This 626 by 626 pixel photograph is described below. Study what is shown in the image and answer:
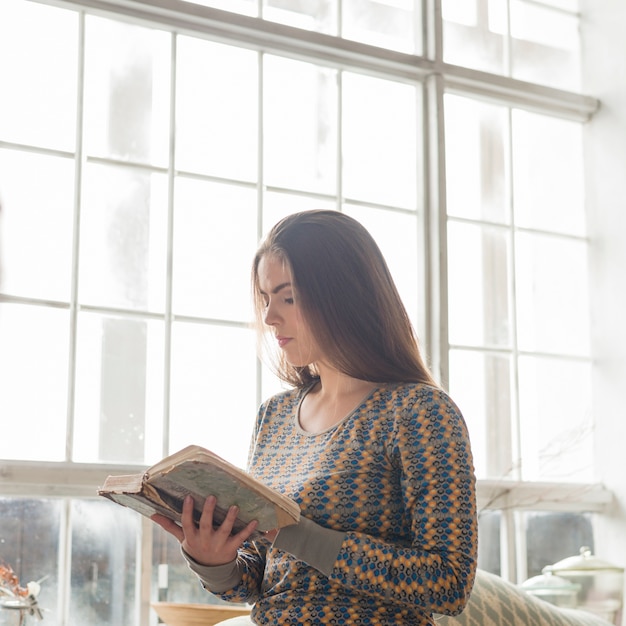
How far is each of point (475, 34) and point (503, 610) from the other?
2.61m

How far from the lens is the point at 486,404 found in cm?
434

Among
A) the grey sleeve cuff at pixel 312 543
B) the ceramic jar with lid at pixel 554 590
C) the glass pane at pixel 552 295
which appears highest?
the glass pane at pixel 552 295

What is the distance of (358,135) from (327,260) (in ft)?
7.54

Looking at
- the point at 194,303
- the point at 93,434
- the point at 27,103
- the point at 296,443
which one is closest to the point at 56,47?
the point at 27,103

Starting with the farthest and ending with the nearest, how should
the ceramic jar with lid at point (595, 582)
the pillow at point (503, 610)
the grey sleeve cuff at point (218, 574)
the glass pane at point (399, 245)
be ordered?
1. the glass pane at point (399, 245)
2. the ceramic jar with lid at point (595, 582)
3. the pillow at point (503, 610)
4. the grey sleeve cuff at point (218, 574)

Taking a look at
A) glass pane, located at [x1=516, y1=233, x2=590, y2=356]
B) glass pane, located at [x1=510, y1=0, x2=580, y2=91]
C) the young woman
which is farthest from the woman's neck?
glass pane, located at [x1=510, y1=0, x2=580, y2=91]

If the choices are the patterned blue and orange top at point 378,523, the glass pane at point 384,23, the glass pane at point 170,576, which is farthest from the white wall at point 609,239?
the patterned blue and orange top at point 378,523

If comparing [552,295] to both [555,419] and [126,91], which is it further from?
[126,91]

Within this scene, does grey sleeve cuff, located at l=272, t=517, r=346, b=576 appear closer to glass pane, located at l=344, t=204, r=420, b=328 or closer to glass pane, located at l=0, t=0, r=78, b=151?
glass pane, located at l=0, t=0, r=78, b=151

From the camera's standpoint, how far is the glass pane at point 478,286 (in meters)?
4.30

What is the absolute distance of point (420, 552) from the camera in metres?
1.74

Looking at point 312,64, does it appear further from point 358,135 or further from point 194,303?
point 194,303

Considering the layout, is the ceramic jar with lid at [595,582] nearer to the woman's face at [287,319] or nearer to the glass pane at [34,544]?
the glass pane at [34,544]

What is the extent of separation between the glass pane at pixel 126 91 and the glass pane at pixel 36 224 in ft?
0.63
